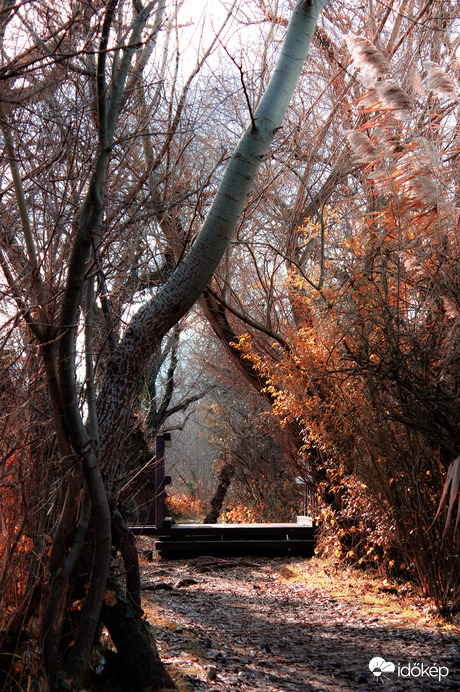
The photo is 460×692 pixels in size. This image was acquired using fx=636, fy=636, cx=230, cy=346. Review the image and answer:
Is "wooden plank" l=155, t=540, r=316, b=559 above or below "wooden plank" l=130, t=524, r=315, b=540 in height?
below

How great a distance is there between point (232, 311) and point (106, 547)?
5013mm

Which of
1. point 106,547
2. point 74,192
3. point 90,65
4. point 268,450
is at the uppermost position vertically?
point 90,65

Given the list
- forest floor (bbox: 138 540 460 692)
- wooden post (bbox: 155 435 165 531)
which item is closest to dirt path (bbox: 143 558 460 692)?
forest floor (bbox: 138 540 460 692)

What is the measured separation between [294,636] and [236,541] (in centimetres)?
408

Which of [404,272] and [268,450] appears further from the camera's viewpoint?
[268,450]

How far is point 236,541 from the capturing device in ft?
27.8

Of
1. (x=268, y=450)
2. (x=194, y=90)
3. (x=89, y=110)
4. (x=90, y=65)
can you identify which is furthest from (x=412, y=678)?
(x=268, y=450)

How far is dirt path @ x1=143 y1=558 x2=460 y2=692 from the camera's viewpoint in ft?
11.1

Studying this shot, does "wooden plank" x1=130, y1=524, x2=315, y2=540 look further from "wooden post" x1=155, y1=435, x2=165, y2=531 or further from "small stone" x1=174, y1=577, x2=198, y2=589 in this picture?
"small stone" x1=174, y1=577, x2=198, y2=589

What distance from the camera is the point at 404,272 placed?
456 cm

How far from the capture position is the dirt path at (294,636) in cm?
338

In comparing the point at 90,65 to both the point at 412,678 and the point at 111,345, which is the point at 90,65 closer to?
the point at 111,345

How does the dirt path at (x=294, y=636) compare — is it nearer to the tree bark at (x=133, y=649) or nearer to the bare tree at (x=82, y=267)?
the tree bark at (x=133, y=649)

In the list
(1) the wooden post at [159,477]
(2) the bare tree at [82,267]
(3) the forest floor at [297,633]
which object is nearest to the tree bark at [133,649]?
(2) the bare tree at [82,267]
